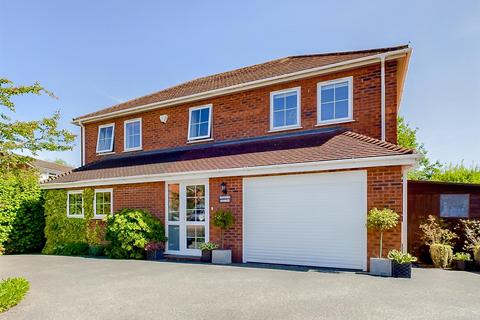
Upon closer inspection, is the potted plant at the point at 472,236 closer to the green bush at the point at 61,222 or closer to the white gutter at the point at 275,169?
the white gutter at the point at 275,169

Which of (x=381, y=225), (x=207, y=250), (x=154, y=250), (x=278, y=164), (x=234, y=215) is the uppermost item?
(x=278, y=164)

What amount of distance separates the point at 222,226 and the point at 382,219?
4728 mm

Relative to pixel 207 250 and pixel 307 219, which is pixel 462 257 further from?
pixel 207 250

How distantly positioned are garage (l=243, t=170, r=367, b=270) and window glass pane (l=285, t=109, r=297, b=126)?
2.66 m

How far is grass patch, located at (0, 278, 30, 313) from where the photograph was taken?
586 centimetres

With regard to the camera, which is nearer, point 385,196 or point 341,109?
point 385,196

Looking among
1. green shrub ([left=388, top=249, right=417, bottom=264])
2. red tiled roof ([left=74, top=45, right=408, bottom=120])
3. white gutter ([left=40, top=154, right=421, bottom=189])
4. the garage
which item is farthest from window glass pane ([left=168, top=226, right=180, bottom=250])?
green shrub ([left=388, top=249, right=417, bottom=264])

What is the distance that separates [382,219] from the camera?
8.00m

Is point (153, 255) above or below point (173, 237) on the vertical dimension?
below

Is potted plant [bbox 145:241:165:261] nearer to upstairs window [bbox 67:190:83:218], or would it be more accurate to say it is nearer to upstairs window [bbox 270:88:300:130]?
upstairs window [bbox 67:190:83:218]

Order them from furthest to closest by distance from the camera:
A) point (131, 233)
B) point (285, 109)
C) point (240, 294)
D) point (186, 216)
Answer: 1. point (285, 109)
2. point (186, 216)
3. point (131, 233)
4. point (240, 294)

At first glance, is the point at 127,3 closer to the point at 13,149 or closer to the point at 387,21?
the point at 13,149

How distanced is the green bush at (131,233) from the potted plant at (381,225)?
7.04m

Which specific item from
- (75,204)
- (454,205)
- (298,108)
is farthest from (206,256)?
(454,205)
